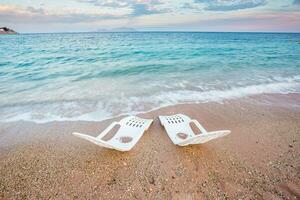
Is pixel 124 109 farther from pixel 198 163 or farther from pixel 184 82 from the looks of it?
pixel 184 82

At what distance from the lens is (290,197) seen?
8.05 ft

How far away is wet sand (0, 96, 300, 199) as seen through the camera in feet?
8.43

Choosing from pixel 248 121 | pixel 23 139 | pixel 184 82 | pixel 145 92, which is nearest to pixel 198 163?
pixel 248 121

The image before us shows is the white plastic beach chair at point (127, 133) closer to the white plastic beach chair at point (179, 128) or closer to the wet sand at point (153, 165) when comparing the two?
the wet sand at point (153, 165)

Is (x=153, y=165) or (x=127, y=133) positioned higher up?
(x=127, y=133)

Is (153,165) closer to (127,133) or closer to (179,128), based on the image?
(127,133)

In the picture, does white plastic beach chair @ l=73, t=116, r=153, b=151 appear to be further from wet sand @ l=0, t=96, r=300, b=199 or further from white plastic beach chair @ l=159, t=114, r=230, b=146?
white plastic beach chair @ l=159, t=114, r=230, b=146

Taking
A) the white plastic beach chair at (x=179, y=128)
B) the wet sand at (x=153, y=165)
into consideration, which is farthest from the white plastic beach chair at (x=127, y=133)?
the white plastic beach chair at (x=179, y=128)

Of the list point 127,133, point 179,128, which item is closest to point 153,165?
point 127,133

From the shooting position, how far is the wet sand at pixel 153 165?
101 inches

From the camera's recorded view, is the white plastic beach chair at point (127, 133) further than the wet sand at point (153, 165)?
Yes

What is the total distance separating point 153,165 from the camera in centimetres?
308

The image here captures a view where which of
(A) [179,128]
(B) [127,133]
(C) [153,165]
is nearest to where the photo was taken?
(C) [153,165]

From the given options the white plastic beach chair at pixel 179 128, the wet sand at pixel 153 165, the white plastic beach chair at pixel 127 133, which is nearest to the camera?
the wet sand at pixel 153 165
